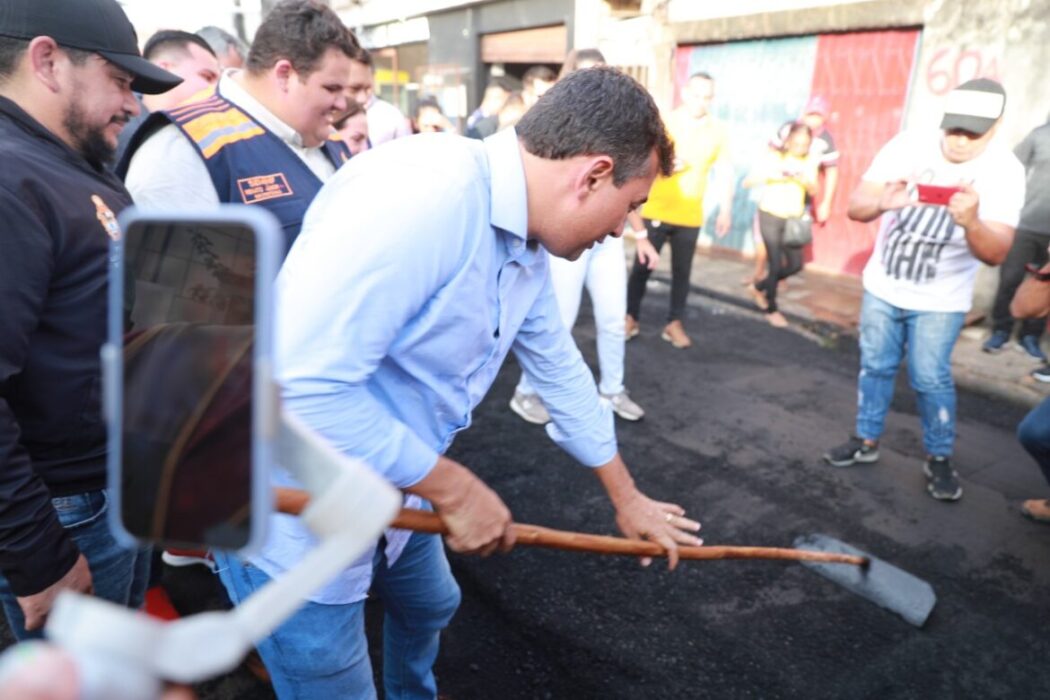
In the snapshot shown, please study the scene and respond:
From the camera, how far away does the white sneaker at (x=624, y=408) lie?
4617mm

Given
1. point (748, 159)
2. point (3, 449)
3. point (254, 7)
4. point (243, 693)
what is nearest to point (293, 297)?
point (3, 449)

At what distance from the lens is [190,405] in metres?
0.63

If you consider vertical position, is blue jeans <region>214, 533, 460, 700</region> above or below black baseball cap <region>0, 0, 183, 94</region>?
below

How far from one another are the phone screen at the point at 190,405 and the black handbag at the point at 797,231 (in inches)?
264

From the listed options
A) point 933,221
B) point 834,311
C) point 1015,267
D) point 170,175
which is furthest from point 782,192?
point 170,175

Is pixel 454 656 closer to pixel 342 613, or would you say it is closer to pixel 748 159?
pixel 342 613

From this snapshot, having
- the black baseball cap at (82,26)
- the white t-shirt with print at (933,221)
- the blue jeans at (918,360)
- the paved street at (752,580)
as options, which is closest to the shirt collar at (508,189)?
the black baseball cap at (82,26)

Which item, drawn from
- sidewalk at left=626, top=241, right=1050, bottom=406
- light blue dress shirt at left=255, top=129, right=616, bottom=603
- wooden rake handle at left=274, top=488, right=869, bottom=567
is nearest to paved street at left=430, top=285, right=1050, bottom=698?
wooden rake handle at left=274, top=488, right=869, bottom=567

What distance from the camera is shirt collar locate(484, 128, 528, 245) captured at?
1.48m

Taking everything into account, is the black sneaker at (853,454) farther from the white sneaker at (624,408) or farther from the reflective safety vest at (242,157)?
the reflective safety vest at (242,157)

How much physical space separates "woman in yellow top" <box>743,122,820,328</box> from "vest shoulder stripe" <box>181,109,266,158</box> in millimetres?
5138

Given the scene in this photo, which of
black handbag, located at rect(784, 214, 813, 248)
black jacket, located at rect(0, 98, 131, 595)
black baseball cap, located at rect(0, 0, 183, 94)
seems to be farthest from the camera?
black handbag, located at rect(784, 214, 813, 248)

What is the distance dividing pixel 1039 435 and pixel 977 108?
5.04ft

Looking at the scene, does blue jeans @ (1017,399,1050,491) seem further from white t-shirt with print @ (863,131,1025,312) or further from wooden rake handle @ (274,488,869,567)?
wooden rake handle @ (274,488,869,567)
